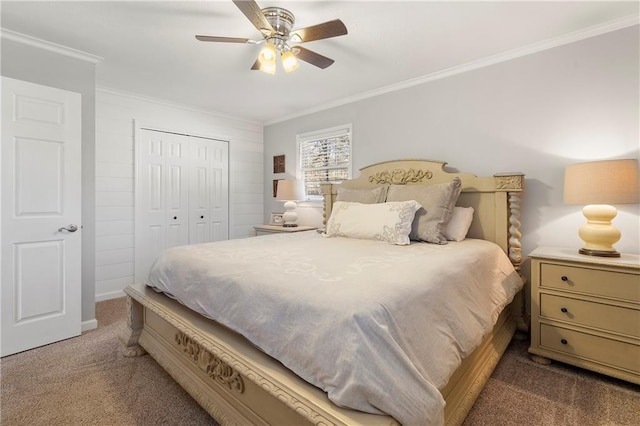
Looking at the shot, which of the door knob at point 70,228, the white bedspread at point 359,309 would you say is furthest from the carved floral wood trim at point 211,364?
the door knob at point 70,228

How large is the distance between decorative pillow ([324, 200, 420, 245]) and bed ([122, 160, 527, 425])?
105 mm

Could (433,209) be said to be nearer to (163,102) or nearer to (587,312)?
(587,312)

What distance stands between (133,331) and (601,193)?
10.8ft

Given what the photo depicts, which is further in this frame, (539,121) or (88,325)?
(88,325)

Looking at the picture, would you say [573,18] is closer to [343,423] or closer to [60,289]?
[343,423]

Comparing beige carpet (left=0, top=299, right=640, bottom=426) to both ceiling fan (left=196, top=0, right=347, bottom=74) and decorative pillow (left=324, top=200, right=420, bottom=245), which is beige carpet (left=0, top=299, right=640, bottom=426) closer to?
decorative pillow (left=324, top=200, right=420, bottom=245)

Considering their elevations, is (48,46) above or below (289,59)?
above

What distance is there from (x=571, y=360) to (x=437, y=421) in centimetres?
158

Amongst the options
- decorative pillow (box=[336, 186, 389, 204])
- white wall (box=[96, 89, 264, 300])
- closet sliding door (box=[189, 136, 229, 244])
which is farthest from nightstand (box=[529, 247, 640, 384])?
white wall (box=[96, 89, 264, 300])

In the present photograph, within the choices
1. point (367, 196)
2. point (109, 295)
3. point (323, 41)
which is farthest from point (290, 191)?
point (109, 295)

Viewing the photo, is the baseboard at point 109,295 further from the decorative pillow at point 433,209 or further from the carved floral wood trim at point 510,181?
the carved floral wood trim at point 510,181

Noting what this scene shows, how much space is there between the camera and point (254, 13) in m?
1.67

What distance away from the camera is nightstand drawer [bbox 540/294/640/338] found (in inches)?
67.8

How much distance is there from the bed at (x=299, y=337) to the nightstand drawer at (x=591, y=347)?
28 cm
